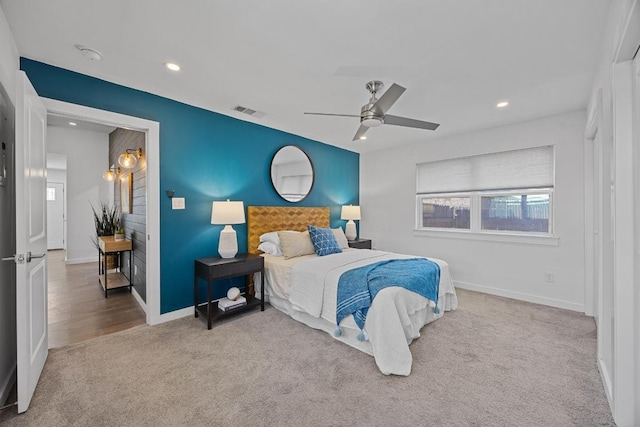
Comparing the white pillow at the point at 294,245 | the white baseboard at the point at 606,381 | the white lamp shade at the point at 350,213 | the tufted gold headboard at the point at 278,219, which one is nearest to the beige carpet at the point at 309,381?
the white baseboard at the point at 606,381

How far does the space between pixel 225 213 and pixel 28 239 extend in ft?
5.39

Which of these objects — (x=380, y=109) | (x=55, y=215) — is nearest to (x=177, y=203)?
(x=380, y=109)

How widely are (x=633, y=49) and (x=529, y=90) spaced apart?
1.47 m

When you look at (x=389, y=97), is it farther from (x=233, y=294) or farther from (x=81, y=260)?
(x=81, y=260)

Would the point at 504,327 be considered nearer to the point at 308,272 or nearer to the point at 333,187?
the point at 308,272

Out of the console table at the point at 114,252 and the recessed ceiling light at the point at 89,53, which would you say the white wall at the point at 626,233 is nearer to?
the recessed ceiling light at the point at 89,53

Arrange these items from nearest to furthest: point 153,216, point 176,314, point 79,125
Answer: point 153,216, point 176,314, point 79,125

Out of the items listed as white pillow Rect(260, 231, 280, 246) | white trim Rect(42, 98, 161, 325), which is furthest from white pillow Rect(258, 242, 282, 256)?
white trim Rect(42, 98, 161, 325)

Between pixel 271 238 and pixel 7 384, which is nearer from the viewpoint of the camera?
pixel 7 384

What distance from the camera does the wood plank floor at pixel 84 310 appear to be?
275cm

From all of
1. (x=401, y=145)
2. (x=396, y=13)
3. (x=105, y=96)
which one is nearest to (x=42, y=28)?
(x=105, y=96)

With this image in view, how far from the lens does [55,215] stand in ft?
25.7

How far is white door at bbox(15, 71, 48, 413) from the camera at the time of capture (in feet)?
5.39

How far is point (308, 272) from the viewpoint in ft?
9.52
